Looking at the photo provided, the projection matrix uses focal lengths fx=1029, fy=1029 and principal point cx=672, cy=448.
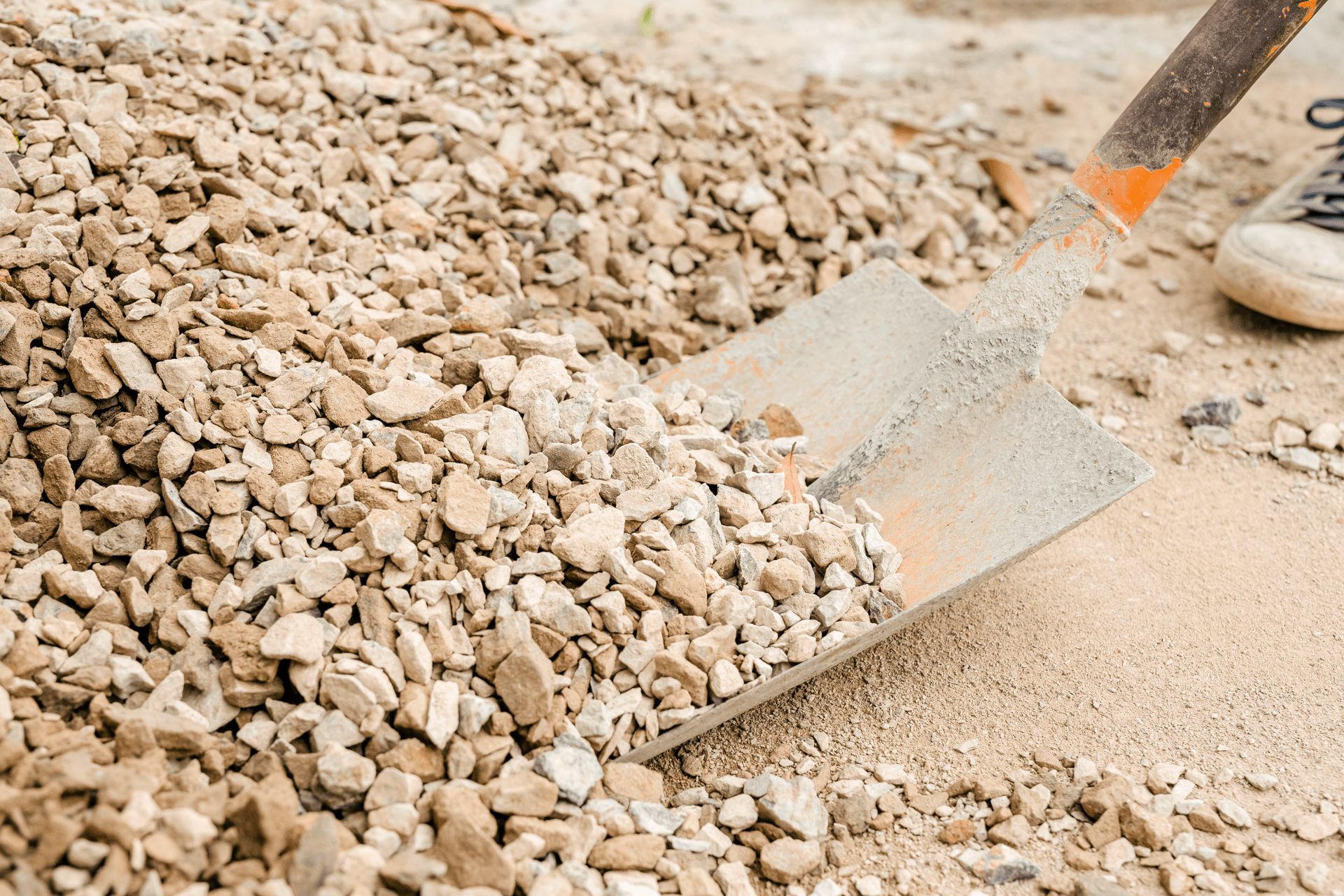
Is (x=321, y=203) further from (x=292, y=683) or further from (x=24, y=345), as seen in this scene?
(x=292, y=683)

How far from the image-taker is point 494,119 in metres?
3.25

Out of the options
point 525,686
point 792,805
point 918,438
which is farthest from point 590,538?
point 918,438

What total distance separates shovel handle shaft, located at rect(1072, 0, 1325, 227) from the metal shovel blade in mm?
473

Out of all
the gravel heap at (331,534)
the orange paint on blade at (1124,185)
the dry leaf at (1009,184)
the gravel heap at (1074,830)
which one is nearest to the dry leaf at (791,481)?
the gravel heap at (331,534)

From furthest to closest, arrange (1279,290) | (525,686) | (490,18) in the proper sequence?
(490,18) → (1279,290) → (525,686)

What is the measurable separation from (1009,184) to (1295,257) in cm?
98

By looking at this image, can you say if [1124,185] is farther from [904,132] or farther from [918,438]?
[904,132]

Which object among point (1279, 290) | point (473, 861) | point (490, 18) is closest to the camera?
point (473, 861)

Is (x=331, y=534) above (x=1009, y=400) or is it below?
below

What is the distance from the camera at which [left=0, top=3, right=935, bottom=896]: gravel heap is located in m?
1.66

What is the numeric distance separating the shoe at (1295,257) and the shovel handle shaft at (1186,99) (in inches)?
35.6

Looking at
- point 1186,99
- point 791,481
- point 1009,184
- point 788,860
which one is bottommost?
point 788,860

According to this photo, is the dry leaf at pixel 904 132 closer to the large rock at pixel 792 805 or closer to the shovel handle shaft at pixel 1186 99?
the shovel handle shaft at pixel 1186 99

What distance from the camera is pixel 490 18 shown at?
354 centimetres
